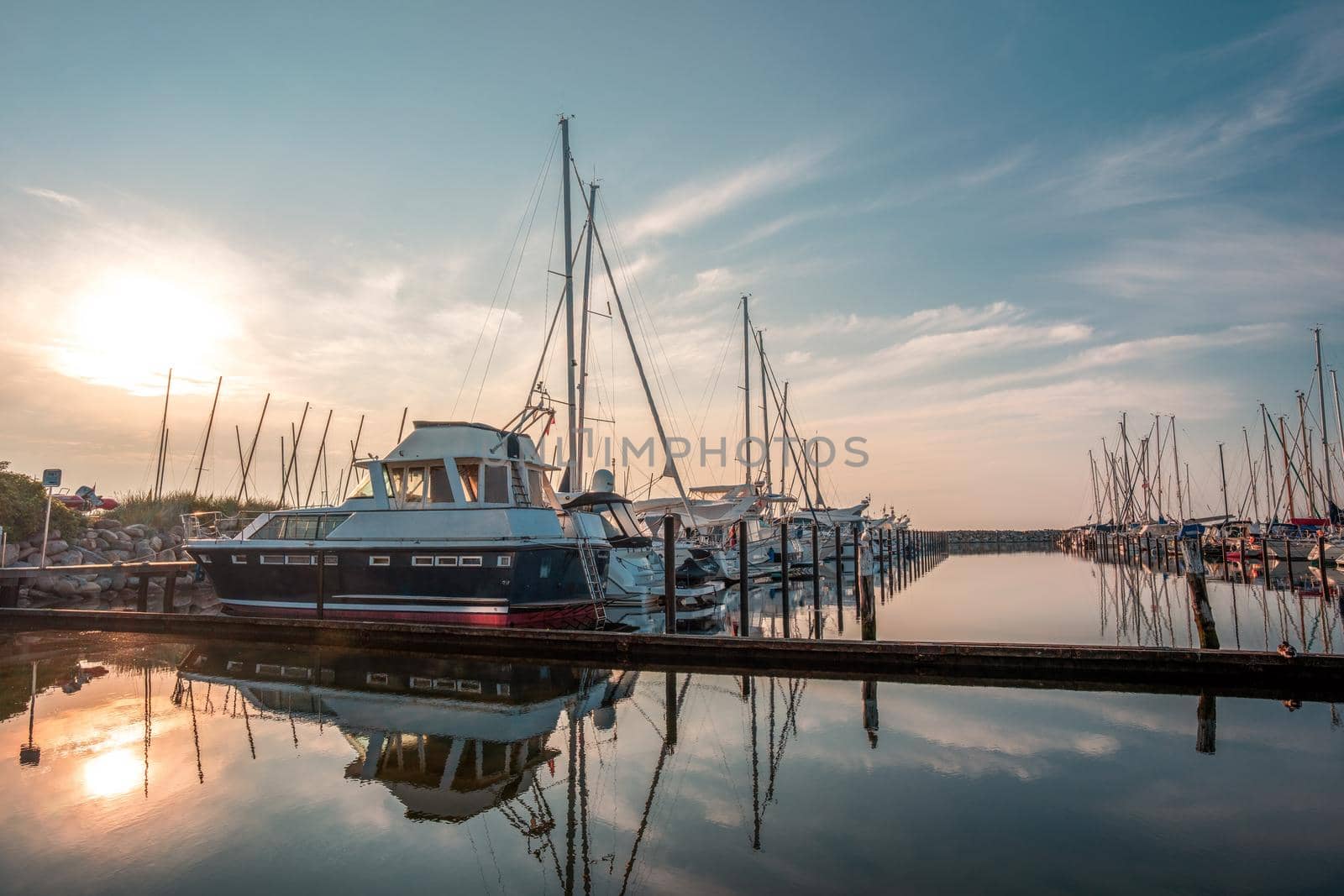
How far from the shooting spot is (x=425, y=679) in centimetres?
1288

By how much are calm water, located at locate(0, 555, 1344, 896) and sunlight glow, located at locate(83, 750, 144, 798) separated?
0.04m

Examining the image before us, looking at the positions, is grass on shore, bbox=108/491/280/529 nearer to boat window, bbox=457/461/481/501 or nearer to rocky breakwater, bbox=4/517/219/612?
rocky breakwater, bbox=4/517/219/612

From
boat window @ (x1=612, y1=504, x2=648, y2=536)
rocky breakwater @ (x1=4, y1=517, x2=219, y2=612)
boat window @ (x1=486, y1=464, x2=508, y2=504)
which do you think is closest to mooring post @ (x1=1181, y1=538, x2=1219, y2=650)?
boat window @ (x1=486, y1=464, x2=508, y2=504)

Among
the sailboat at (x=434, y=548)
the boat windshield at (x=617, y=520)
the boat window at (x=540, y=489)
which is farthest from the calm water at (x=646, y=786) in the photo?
the boat windshield at (x=617, y=520)

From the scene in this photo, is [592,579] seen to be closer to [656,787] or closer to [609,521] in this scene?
[609,521]

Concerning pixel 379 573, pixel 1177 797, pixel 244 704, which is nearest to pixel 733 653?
pixel 1177 797

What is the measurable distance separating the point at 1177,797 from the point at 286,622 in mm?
15659

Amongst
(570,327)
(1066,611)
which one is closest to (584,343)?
(570,327)

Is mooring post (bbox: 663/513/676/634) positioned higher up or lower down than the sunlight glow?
higher up

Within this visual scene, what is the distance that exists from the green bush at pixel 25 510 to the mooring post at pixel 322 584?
19481 millimetres

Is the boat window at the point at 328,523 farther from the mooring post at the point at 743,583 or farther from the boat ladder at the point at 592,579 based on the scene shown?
the mooring post at the point at 743,583

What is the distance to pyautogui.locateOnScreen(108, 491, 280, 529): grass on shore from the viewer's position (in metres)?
41.2

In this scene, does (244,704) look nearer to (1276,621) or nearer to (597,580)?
(597,580)

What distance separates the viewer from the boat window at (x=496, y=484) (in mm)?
18656
